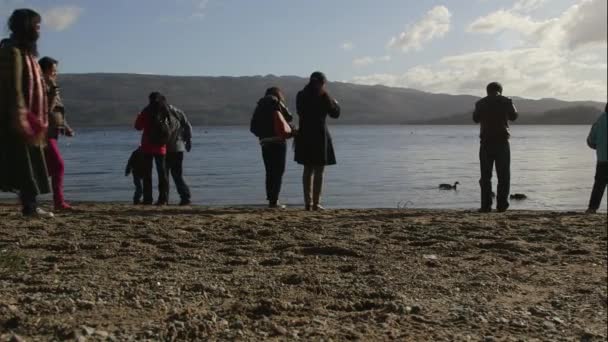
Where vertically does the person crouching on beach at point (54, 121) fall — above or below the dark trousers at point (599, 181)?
above

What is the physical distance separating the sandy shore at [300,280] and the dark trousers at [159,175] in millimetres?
2290

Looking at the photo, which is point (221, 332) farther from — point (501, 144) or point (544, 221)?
point (501, 144)

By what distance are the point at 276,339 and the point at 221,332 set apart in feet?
1.00

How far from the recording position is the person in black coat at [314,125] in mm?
9547

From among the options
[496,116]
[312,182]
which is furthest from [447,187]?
[312,182]

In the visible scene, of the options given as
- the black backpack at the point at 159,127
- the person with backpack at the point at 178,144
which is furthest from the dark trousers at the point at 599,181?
the black backpack at the point at 159,127

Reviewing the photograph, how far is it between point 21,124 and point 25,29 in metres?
0.88

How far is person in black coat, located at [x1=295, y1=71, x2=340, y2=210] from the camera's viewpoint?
9.55 m

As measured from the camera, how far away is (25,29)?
5168 millimetres

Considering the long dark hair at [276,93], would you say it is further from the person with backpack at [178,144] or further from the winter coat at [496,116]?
the winter coat at [496,116]

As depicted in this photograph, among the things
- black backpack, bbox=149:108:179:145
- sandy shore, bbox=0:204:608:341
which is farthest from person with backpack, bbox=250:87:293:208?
sandy shore, bbox=0:204:608:341

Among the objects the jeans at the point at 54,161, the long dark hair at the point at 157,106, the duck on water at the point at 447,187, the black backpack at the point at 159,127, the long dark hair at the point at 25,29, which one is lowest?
the duck on water at the point at 447,187

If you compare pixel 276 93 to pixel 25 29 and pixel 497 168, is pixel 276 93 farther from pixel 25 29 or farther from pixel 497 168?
pixel 25 29

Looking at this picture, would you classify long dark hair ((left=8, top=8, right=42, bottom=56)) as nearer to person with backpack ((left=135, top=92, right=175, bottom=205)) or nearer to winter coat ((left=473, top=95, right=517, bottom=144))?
person with backpack ((left=135, top=92, right=175, bottom=205))
